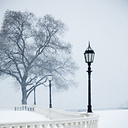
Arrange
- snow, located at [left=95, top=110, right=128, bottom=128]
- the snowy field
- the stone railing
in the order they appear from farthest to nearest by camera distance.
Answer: snow, located at [left=95, top=110, right=128, bottom=128]
the snowy field
the stone railing

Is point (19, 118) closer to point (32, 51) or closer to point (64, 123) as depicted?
point (64, 123)

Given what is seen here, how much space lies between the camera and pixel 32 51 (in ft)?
105

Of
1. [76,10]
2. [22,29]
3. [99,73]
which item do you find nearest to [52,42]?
[22,29]

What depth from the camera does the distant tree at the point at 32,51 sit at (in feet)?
100

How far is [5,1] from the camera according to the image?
143 ft

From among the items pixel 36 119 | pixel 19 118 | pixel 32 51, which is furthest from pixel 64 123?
pixel 32 51

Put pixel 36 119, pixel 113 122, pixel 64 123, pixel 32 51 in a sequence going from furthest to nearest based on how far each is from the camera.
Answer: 1. pixel 32 51
2. pixel 113 122
3. pixel 36 119
4. pixel 64 123

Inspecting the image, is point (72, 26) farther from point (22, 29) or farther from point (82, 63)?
point (22, 29)

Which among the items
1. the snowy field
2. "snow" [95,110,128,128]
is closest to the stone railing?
the snowy field

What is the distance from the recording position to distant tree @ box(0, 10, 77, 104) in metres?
30.6

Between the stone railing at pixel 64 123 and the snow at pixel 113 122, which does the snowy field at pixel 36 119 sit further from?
the stone railing at pixel 64 123

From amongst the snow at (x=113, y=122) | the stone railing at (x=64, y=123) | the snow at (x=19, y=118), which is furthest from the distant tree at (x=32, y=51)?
the stone railing at (x=64, y=123)

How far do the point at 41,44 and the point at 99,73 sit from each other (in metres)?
14.6

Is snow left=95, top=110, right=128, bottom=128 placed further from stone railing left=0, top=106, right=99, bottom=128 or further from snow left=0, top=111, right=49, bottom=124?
stone railing left=0, top=106, right=99, bottom=128
